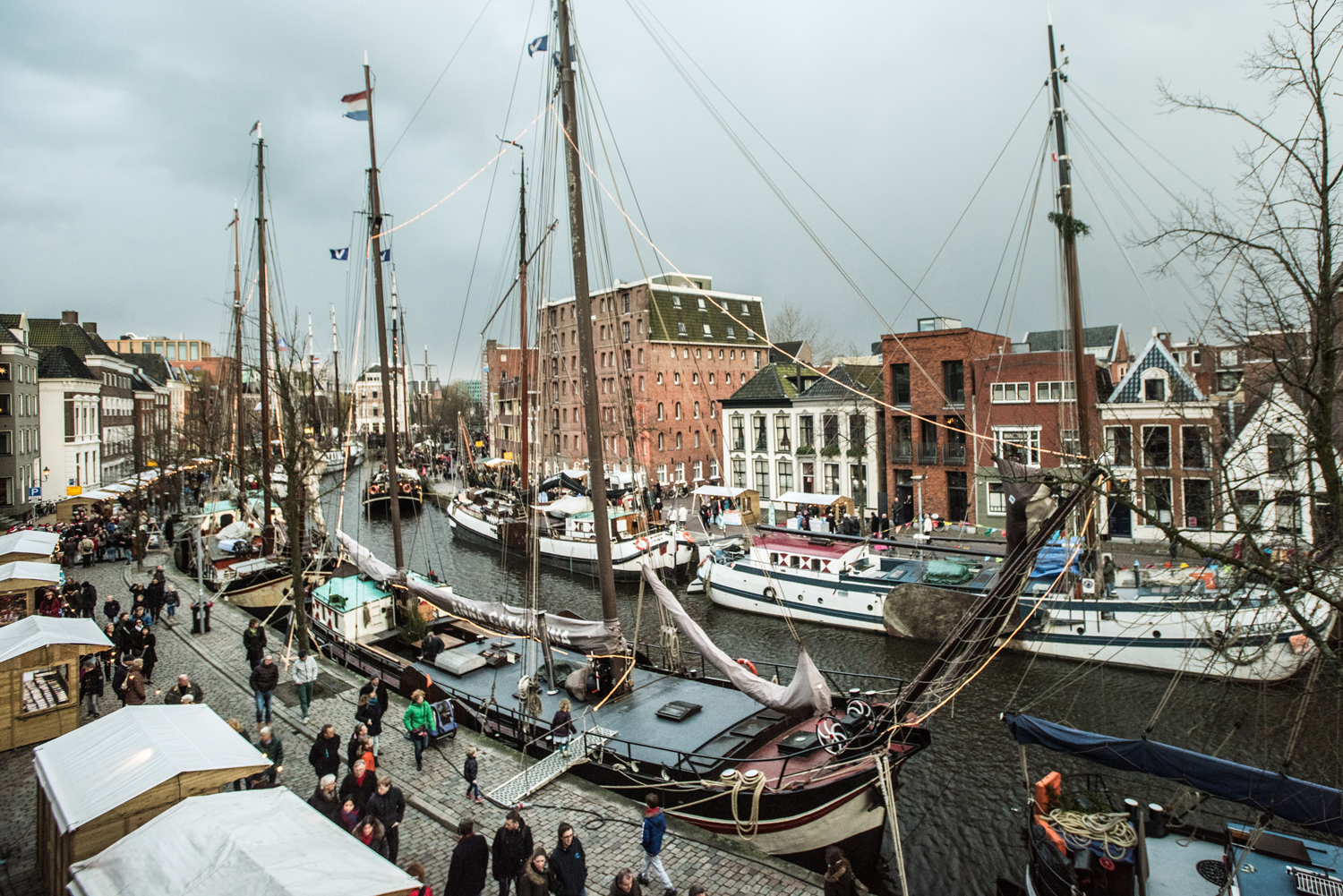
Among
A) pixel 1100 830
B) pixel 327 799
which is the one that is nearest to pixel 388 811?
pixel 327 799

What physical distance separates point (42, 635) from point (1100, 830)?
59.4 ft

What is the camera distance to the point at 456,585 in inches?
1406

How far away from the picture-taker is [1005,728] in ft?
59.1

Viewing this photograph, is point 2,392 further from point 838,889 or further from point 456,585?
point 838,889

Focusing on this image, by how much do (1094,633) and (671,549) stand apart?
1829 centimetres

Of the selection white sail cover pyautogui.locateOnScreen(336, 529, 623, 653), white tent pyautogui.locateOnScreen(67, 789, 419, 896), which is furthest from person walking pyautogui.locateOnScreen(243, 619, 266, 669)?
white tent pyautogui.locateOnScreen(67, 789, 419, 896)

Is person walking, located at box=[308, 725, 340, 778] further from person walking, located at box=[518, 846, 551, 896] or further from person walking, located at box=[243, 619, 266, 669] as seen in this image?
person walking, located at box=[243, 619, 266, 669]

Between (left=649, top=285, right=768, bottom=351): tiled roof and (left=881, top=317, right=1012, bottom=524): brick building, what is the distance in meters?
20.6

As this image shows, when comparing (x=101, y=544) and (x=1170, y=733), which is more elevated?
(x=101, y=544)

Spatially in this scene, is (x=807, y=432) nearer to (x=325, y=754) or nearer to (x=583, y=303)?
(x=583, y=303)

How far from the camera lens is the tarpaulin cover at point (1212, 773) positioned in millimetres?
8859

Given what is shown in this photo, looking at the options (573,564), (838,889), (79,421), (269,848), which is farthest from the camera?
(79,421)

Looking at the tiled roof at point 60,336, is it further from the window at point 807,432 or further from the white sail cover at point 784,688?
the white sail cover at point 784,688

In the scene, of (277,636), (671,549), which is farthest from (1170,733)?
(277,636)
